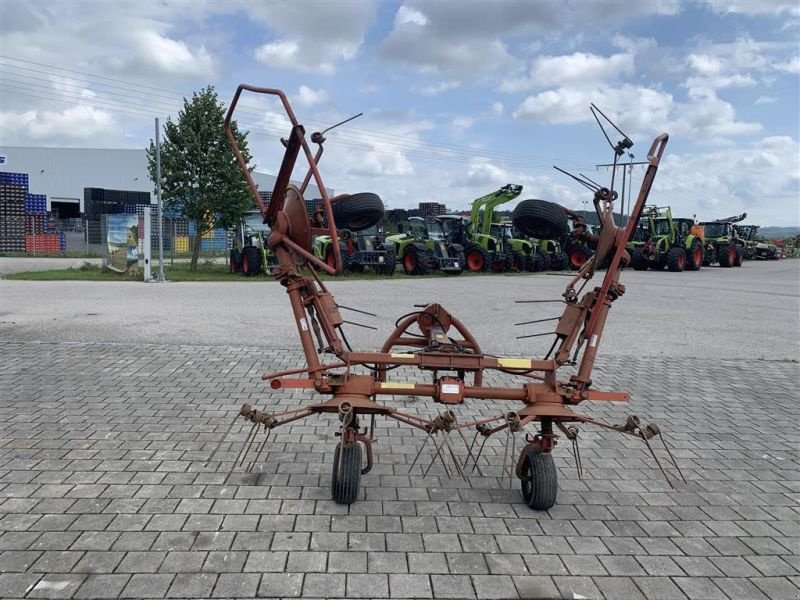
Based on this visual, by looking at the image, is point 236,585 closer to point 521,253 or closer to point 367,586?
point 367,586

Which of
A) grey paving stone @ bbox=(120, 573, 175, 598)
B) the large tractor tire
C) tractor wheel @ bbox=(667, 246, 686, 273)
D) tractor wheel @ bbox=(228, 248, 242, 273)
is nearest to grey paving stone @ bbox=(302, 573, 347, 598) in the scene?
grey paving stone @ bbox=(120, 573, 175, 598)

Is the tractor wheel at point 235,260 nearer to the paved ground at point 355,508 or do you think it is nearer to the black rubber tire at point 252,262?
the black rubber tire at point 252,262

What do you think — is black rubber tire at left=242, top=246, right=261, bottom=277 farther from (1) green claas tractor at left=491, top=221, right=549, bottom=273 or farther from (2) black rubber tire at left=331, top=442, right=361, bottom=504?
(2) black rubber tire at left=331, top=442, right=361, bottom=504

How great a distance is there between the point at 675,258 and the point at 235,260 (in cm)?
1719

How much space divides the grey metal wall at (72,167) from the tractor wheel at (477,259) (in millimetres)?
36386

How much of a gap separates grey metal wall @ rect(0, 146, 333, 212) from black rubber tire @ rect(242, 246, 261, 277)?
37.2 meters

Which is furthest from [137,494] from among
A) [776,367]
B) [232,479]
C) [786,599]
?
[776,367]

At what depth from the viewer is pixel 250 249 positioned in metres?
20.3

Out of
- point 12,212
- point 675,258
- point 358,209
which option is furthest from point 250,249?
point 12,212

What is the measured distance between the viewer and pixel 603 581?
2.88 m

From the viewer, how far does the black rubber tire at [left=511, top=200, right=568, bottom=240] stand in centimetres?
395

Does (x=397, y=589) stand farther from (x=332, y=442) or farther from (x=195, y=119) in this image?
(x=195, y=119)

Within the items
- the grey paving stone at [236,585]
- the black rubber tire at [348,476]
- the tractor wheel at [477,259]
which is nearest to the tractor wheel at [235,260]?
the tractor wheel at [477,259]

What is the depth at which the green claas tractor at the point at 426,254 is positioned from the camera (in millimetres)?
22203
